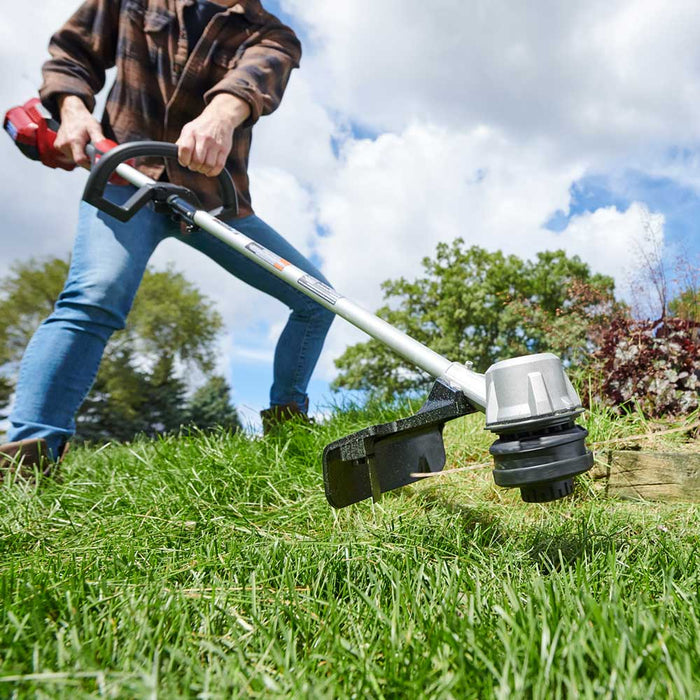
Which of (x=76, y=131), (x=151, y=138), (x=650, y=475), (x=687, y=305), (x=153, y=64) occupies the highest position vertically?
(x=153, y=64)

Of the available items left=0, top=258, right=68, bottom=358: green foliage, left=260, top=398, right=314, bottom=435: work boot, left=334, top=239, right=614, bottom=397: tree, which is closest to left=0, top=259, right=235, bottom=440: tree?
left=0, top=258, right=68, bottom=358: green foliage

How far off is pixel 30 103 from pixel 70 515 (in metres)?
2.04

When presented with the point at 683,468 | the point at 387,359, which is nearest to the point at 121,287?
the point at 683,468

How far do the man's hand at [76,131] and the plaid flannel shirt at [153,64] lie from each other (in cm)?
14

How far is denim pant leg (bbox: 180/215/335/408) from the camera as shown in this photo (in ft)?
9.96

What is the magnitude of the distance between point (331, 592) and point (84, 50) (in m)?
2.98

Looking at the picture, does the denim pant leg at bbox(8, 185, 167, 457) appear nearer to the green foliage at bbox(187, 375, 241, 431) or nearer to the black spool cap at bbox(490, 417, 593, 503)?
the black spool cap at bbox(490, 417, 593, 503)

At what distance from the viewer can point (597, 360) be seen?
3.58m

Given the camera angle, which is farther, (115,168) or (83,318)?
(83,318)

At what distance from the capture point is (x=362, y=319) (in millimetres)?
1780

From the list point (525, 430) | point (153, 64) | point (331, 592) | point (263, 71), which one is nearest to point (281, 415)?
point (263, 71)

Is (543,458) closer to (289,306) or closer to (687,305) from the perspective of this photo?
(289,306)

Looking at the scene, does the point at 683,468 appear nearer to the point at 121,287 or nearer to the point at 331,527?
the point at 331,527

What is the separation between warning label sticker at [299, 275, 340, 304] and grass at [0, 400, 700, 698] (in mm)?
681
